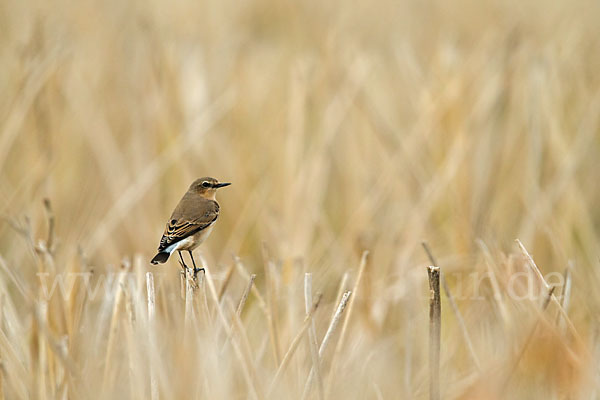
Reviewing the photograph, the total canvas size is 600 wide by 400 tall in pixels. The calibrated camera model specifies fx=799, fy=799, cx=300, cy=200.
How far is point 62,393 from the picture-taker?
1479 millimetres

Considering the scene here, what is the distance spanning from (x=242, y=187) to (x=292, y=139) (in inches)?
10.0

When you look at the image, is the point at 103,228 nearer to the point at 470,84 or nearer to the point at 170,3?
the point at 470,84

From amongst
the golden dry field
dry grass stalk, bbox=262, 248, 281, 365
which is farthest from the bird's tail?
the golden dry field

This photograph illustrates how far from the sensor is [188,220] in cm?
163

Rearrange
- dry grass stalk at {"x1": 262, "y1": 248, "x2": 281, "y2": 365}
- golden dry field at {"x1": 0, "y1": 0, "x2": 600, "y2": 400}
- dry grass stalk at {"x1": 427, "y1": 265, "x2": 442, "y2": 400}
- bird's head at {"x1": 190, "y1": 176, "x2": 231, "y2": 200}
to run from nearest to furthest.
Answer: dry grass stalk at {"x1": 427, "y1": 265, "x2": 442, "y2": 400} < dry grass stalk at {"x1": 262, "y1": 248, "x2": 281, "y2": 365} < bird's head at {"x1": 190, "y1": 176, "x2": 231, "y2": 200} < golden dry field at {"x1": 0, "y1": 0, "x2": 600, "y2": 400}

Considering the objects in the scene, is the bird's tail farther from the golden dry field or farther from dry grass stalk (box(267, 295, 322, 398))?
the golden dry field

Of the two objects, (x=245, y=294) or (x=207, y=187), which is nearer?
(x=245, y=294)

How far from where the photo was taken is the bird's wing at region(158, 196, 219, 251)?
1.60m

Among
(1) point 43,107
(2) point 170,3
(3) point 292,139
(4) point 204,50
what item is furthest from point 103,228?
(2) point 170,3

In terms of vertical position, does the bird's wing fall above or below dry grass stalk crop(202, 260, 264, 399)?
above

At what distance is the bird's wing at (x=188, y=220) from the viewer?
5.24 feet

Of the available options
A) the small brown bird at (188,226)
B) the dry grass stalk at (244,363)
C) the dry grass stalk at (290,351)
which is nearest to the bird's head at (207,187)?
the small brown bird at (188,226)

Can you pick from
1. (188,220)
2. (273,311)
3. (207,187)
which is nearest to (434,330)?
(273,311)

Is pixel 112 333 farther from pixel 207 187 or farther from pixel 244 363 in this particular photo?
pixel 207 187
